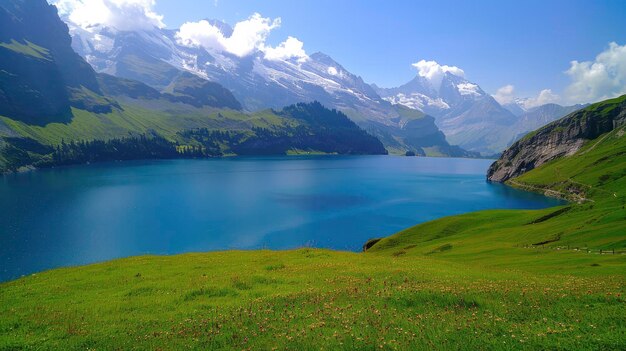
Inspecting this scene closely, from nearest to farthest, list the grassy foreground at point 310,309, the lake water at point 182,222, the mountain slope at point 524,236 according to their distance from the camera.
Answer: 1. the grassy foreground at point 310,309
2. the mountain slope at point 524,236
3. the lake water at point 182,222

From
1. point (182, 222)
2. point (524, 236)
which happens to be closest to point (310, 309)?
point (524, 236)

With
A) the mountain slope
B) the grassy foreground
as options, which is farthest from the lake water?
the grassy foreground

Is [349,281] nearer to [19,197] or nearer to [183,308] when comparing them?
[183,308]

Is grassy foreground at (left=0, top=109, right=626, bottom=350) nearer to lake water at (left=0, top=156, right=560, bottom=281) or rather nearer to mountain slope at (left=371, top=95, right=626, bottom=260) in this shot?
mountain slope at (left=371, top=95, right=626, bottom=260)

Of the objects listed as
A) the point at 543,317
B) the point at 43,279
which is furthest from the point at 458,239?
the point at 43,279

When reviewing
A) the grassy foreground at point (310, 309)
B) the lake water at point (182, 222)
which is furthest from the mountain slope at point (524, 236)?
the lake water at point (182, 222)

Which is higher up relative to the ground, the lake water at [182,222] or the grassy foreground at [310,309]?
the grassy foreground at [310,309]

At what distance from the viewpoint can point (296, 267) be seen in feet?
134

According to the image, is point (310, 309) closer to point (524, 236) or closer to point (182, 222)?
point (524, 236)

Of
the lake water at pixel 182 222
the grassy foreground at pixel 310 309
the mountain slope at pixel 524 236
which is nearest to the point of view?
the grassy foreground at pixel 310 309

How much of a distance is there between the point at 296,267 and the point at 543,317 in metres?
24.4

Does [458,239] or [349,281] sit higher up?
[349,281]

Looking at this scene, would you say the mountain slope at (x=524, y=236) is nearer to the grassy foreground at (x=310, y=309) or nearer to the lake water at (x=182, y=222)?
the grassy foreground at (x=310, y=309)

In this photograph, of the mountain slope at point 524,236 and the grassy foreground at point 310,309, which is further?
the mountain slope at point 524,236
